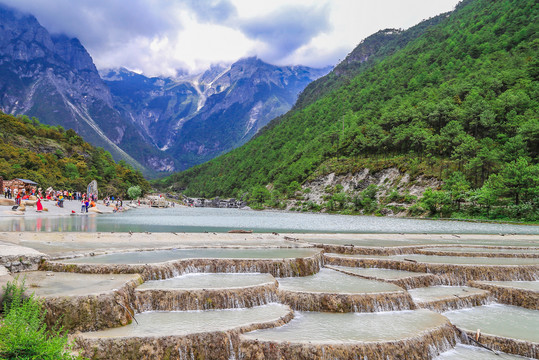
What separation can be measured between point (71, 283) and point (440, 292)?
18.0m

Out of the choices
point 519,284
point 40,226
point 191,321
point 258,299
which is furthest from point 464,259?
point 40,226

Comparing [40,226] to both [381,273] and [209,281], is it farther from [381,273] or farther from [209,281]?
[381,273]

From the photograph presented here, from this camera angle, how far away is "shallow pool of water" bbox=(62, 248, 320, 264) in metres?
17.4

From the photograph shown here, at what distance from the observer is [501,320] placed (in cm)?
1473

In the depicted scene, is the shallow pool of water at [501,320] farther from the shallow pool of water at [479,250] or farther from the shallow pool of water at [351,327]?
the shallow pool of water at [479,250]

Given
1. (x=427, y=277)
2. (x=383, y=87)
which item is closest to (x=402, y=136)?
(x=383, y=87)

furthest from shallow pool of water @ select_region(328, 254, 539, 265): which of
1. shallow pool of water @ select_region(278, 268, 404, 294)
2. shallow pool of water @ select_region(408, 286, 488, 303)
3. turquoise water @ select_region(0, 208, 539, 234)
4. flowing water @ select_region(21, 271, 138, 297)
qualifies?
turquoise water @ select_region(0, 208, 539, 234)

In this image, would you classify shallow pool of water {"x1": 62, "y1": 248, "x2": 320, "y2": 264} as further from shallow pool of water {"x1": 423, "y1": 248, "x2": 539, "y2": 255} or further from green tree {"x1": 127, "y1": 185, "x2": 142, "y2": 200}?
green tree {"x1": 127, "y1": 185, "x2": 142, "y2": 200}

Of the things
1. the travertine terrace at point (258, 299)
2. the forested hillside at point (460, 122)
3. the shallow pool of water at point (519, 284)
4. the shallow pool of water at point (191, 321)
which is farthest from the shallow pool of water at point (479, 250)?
the forested hillside at point (460, 122)

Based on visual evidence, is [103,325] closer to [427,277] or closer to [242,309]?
[242,309]

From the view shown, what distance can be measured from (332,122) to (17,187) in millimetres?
155511

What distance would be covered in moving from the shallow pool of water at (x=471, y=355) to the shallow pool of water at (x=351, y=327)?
0.99 metres

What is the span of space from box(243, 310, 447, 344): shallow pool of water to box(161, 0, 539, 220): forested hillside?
61.6 meters

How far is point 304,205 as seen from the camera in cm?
11606
